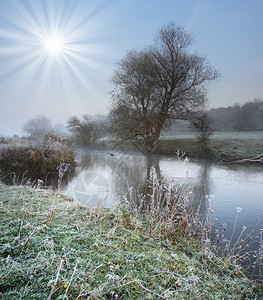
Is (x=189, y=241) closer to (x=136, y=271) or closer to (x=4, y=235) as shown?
(x=136, y=271)

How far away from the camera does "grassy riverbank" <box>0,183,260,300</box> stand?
167cm

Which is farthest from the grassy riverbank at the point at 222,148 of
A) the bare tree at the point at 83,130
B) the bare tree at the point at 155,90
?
the bare tree at the point at 83,130

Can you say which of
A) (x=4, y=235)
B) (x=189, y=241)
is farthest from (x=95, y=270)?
(x=189, y=241)

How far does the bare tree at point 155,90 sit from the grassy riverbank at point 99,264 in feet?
A: 48.5

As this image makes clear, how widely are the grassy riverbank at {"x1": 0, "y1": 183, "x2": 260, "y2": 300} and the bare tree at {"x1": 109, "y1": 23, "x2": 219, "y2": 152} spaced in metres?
14.8

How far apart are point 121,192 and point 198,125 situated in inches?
531

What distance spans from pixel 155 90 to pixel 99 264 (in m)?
18.0

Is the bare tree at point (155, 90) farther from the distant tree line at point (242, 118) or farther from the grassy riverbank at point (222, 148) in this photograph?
the distant tree line at point (242, 118)

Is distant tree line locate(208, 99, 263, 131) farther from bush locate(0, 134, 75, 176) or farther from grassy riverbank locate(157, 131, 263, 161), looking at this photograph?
bush locate(0, 134, 75, 176)

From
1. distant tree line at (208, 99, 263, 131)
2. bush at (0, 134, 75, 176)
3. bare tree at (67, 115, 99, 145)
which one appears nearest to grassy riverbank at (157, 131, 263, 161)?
bare tree at (67, 115, 99, 145)

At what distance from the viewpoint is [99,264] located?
6.66 ft

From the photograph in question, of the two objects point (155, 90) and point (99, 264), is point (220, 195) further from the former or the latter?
point (155, 90)

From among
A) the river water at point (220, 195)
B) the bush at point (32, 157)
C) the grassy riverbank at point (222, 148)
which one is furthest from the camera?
the grassy riverbank at point (222, 148)

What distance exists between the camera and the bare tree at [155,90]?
58.7ft
